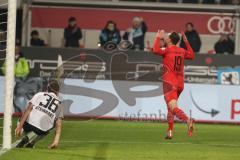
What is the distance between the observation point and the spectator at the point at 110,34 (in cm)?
2436

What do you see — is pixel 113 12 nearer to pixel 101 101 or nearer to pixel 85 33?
pixel 85 33

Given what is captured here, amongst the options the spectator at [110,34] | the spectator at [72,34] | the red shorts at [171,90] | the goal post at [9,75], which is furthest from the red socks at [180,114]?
the spectator at [72,34]

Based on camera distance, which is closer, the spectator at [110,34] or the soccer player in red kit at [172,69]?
the soccer player in red kit at [172,69]

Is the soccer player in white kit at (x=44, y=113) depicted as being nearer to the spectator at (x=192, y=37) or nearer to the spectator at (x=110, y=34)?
the spectator at (x=110, y=34)

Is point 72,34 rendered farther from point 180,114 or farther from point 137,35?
point 180,114

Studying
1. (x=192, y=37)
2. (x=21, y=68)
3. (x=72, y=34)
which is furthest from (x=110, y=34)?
(x=21, y=68)

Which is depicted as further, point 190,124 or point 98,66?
point 98,66

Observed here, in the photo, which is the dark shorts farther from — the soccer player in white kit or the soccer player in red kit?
the soccer player in red kit

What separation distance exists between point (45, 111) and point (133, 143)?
8.39 feet

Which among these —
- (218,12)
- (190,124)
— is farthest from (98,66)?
(190,124)

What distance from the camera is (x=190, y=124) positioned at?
14344 millimetres

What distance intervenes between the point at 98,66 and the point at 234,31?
5811 millimetres

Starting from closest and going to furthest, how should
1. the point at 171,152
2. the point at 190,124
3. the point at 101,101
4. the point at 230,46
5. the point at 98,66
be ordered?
the point at 171,152, the point at 190,124, the point at 101,101, the point at 98,66, the point at 230,46

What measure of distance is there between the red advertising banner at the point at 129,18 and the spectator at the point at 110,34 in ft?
6.62
